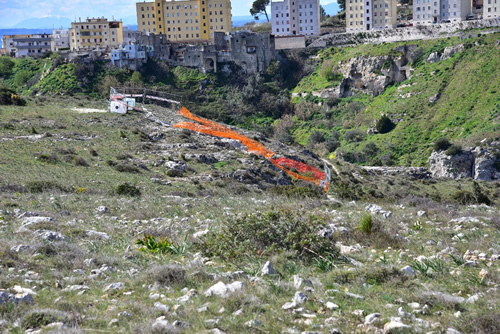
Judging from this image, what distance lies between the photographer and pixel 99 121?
39.2m

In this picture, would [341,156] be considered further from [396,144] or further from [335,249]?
[335,249]

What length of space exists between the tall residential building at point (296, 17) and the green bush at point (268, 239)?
77011 mm

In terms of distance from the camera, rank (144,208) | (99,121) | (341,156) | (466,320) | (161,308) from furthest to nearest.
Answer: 1. (341,156)
2. (99,121)
3. (144,208)
4. (161,308)
5. (466,320)

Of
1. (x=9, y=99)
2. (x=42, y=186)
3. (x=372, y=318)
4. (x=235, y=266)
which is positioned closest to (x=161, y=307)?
(x=235, y=266)

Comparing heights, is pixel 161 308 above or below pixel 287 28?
below

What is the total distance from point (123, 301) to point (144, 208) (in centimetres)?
781

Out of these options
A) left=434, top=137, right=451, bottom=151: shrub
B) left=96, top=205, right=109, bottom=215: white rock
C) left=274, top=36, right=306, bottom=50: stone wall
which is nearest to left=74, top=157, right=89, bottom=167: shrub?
left=96, top=205, right=109, bottom=215: white rock

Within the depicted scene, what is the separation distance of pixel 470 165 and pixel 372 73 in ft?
83.5

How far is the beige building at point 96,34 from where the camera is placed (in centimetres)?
8387

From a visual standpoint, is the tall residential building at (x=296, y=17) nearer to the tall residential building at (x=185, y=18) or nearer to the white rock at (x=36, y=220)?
the tall residential building at (x=185, y=18)

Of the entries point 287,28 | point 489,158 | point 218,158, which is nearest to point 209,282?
point 218,158

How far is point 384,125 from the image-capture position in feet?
193

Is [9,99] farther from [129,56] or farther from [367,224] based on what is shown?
[367,224]

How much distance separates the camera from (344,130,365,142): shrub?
5934cm
